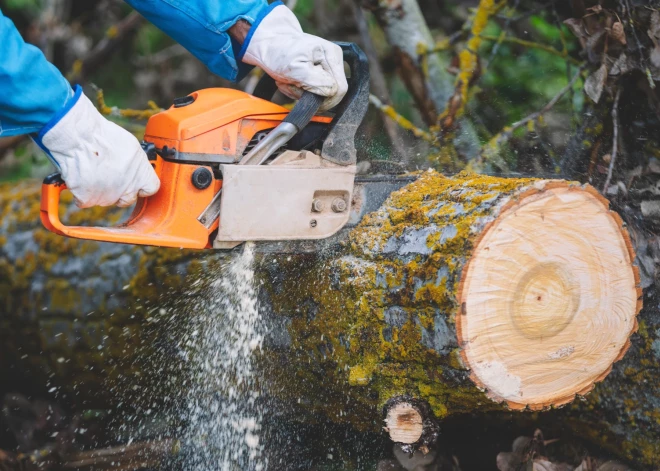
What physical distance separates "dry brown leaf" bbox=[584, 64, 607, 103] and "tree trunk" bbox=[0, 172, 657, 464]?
84cm

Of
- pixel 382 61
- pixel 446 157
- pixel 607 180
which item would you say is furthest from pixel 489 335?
pixel 382 61

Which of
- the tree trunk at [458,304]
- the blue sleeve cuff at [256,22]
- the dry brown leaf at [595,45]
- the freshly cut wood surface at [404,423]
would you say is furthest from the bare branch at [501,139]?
the freshly cut wood surface at [404,423]

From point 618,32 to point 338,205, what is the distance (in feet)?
4.59

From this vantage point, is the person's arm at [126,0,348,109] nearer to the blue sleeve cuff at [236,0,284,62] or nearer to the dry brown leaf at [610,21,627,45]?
the blue sleeve cuff at [236,0,284,62]

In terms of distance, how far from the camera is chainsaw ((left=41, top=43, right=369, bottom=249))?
211cm

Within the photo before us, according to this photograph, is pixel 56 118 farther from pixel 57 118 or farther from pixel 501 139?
pixel 501 139

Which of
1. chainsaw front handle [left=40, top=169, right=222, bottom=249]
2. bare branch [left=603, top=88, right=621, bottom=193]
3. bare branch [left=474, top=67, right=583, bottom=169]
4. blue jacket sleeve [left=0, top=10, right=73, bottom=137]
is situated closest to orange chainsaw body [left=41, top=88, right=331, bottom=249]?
chainsaw front handle [left=40, top=169, right=222, bottom=249]

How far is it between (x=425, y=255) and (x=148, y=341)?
153 cm

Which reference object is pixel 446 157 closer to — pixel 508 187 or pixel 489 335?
pixel 508 187

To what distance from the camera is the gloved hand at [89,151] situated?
193 cm

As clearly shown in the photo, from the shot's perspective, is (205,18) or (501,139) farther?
(501,139)

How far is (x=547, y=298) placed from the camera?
1930mm

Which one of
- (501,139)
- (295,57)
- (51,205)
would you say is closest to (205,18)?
(295,57)

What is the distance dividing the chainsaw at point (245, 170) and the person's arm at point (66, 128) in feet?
0.31
